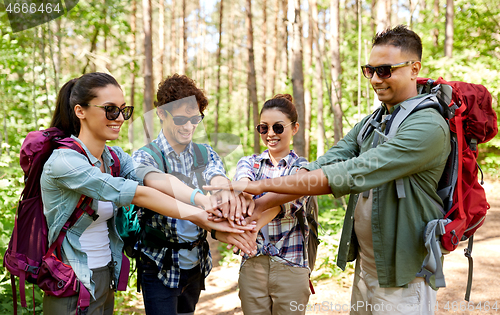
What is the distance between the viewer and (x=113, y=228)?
7.35ft

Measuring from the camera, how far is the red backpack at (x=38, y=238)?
1.90 m

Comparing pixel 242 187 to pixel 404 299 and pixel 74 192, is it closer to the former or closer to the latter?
pixel 74 192

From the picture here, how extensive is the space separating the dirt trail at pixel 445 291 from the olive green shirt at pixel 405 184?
277 centimetres

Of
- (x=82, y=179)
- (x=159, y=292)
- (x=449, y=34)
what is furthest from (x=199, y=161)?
(x=449, y=34)

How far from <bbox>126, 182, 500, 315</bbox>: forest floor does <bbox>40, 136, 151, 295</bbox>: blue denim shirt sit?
270cm

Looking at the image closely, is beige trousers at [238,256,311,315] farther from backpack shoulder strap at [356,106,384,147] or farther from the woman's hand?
backpack shoulder strap at [356,106,384,147]

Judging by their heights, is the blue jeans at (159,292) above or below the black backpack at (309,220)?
below

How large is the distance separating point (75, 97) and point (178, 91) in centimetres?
59

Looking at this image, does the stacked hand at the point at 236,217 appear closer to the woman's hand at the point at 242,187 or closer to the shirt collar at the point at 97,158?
the woman's hand at the point at 242,187

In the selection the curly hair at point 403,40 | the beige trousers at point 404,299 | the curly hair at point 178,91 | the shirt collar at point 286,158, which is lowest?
the beige trousers at point 404,299

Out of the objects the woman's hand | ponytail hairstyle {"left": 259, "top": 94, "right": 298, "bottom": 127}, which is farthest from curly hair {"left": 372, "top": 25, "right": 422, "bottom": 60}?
the woman's hand

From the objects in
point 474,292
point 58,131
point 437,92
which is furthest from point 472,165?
point 474,292

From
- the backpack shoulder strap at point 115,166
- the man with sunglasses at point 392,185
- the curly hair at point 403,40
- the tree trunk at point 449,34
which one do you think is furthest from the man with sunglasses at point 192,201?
the tree trunk at point 449,34

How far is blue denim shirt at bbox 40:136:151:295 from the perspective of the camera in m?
1.87
